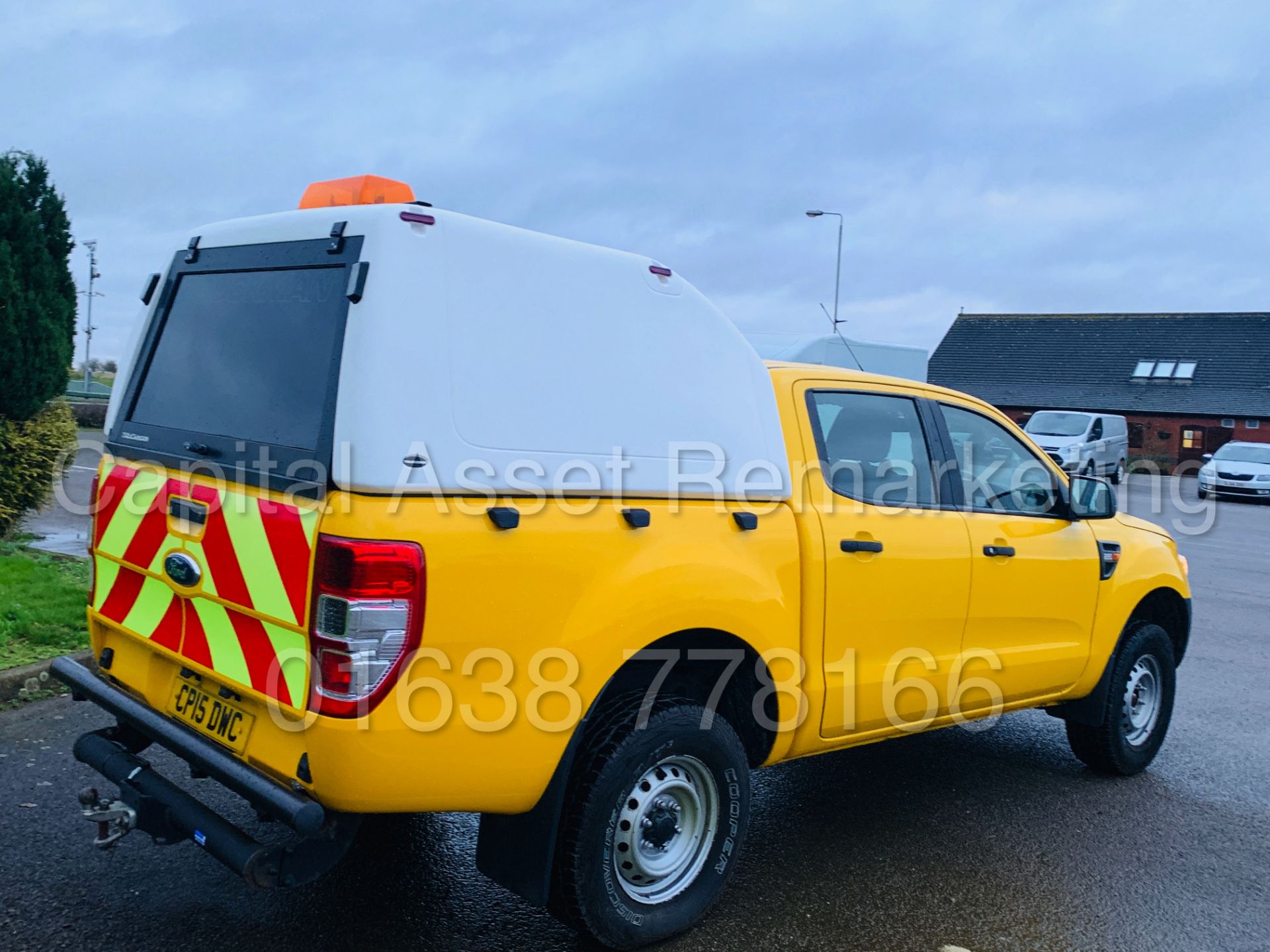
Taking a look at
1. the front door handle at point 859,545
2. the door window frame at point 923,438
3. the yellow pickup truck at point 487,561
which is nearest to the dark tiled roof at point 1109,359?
the door window frame at point 923,438

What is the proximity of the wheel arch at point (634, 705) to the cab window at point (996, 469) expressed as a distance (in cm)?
145

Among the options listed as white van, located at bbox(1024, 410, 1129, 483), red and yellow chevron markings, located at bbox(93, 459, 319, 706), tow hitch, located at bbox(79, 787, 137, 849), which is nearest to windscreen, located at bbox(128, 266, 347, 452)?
red and yellow chevron markings, located at bbox(93, 459, 319, 706)

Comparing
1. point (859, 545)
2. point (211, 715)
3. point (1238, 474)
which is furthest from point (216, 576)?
point (1238, 474)

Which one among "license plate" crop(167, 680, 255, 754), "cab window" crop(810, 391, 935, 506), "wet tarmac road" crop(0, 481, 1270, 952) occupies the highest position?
"cab window" crop(810, 391, 935, 506)

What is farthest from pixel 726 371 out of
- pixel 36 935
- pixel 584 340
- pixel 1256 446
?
pixel 1256 446

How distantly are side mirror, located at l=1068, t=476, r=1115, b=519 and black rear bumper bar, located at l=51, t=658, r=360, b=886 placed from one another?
11.3ft

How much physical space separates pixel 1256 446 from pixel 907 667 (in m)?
27.3

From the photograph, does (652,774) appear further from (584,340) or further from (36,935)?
(36,935)

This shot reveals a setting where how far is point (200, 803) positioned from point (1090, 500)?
384cm

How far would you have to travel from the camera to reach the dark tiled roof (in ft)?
154

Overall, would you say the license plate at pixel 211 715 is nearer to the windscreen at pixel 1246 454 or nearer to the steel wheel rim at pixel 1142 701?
the steel wheel rim at pixel 1142 701

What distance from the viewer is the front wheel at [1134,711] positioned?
5156mm

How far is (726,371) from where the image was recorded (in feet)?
12.0

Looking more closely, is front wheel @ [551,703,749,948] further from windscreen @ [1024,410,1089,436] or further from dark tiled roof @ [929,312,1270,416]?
dark tiled roof @ [929,312,1270,416]
